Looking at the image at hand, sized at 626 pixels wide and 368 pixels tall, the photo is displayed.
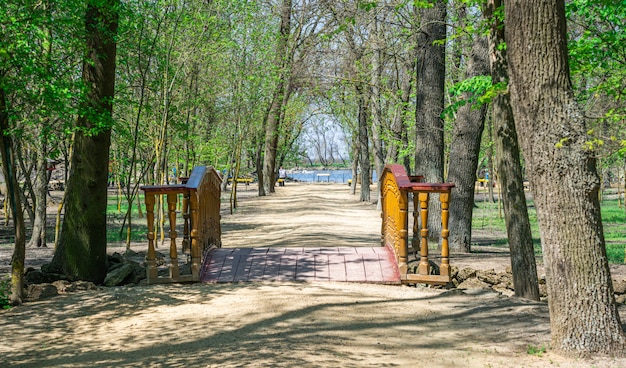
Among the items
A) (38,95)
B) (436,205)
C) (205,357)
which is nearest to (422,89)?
(436,205)

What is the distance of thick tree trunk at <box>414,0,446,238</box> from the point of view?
14.4 m

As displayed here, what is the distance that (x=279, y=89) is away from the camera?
28.3 metres

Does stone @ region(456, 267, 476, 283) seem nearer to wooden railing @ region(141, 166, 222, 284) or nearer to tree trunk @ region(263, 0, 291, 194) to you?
wooden railing @ region(141, 166, 222, 284)

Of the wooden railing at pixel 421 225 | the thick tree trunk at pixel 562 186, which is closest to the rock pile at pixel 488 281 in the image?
the wooden railing at pixel 421 225

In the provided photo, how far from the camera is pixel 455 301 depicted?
319 inches

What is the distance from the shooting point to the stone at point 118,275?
9.61 metres

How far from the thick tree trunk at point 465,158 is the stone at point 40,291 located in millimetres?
A: 7666

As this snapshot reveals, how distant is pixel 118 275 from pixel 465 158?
22.8 ft

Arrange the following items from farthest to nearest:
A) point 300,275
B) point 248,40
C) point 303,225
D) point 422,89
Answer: point 248,40 → point 303,225 → point 422,89 → point 300,275

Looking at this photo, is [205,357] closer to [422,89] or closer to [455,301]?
[455,301]

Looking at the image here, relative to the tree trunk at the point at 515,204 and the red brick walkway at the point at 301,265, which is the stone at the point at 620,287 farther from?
the red brick walkway at the point at 301,265

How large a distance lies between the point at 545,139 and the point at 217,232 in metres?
7.49

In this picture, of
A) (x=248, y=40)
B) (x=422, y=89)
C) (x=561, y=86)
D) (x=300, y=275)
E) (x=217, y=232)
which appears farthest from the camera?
(x=248, y=40)

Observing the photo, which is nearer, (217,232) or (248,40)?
(217,232)
